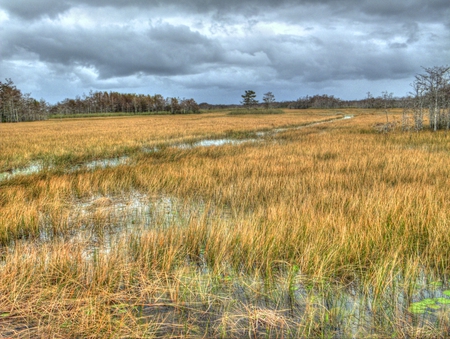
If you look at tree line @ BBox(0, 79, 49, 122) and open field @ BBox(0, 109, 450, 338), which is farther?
tree line @ BBox(0, 79, 49, 122)

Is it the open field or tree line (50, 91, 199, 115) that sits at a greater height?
tree line (50, 91, 199, 115)

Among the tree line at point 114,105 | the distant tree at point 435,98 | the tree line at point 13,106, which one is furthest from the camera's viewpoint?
the tree line at point 114,105

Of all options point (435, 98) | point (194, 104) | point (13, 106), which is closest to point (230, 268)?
point (435, 98)

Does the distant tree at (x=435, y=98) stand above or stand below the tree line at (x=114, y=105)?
below

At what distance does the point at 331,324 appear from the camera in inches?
94.5

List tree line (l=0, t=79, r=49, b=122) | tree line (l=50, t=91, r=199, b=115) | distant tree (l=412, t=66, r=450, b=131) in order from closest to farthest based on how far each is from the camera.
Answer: distant tree (l=412, t=66, r=450, b=131)
tree line (l=0, t=79, r=49, b=122)
tree line (l=50, t=91, r=199, b=115)

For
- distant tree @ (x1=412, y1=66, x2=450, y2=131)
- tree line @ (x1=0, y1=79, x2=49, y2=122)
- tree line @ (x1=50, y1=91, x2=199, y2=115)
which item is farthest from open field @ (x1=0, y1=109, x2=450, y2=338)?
tree line @ (x1=50, y1=91, x2=199, y2=115)

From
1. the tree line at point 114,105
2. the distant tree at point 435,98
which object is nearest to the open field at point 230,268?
the distant tree at point 435,98

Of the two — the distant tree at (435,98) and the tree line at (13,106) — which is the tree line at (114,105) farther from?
the distant tree at (435,98)

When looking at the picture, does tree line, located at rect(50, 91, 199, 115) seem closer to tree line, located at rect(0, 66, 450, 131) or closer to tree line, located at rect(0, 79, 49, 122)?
tree line, located at rect(0, 66, 450, 131)

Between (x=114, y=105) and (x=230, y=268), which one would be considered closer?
(x=230, y=268)

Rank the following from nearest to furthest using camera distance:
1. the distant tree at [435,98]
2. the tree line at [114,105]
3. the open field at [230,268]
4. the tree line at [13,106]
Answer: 1. the open field at [230,268]
2. the distant tree at [435,98]
3. the tree line at [13,106]
4. the tree line at [114,105]

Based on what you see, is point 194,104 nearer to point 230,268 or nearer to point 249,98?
point 249,98

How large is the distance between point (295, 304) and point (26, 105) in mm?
97162
